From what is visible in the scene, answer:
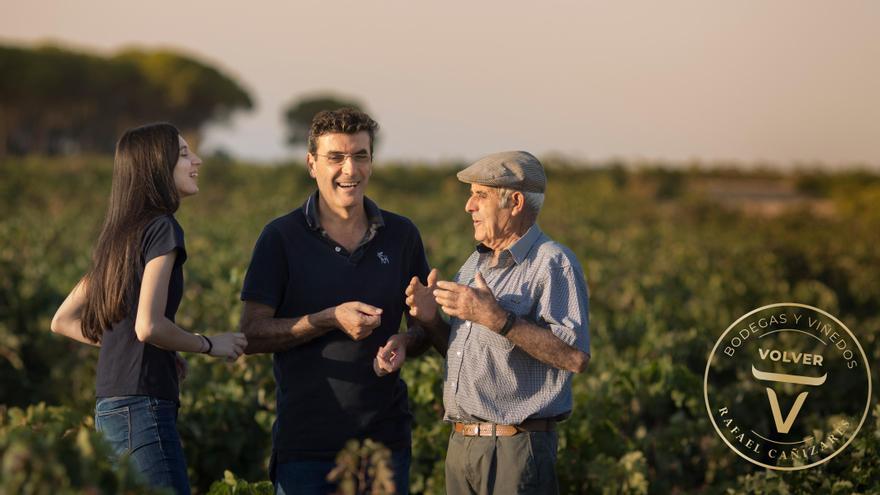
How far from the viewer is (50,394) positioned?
8484mm

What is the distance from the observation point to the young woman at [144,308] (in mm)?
3459

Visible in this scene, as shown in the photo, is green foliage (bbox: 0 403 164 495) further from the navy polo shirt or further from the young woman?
the navy polo shirt

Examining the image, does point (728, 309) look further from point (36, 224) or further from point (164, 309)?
point (36, 224)

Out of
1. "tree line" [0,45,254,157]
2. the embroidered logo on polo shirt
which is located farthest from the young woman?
"tree line" [0,45,254,157]

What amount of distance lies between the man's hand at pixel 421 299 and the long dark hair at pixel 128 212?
83cm

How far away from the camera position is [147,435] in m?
3.47

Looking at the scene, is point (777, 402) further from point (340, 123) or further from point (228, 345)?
point (228, 345)

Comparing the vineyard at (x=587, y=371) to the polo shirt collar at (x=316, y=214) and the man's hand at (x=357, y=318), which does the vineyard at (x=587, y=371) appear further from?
the polo shirt collar at (x=316, y=214)

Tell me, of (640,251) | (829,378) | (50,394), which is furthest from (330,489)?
(640,251)

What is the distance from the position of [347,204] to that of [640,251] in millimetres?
13224

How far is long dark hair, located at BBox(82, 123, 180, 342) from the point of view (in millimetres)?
3539
